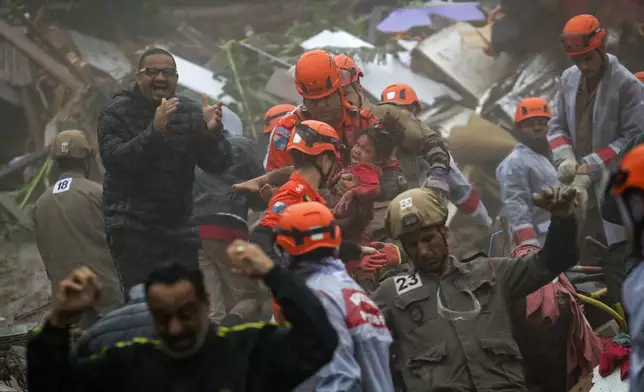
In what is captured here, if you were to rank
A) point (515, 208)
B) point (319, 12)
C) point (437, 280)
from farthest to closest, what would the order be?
point (319, 12), point (515, 208), point (437, 280)

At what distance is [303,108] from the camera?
7621mm

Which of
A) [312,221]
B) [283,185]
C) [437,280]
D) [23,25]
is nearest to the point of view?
[312,221]

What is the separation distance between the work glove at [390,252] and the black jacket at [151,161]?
4.04ft

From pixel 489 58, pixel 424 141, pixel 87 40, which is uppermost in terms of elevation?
pixel 424 141

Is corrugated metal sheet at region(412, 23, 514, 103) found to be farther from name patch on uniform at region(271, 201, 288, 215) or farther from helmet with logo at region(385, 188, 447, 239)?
helmet with logo at region(385, 188, 447, 239)

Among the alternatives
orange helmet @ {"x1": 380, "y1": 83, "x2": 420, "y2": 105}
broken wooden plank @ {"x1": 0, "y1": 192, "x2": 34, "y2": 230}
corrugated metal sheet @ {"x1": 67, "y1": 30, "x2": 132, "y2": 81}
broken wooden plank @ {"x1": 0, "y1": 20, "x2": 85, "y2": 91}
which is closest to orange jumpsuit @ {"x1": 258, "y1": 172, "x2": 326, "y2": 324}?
orange helmet @ {"x1": 380, "y1": 83, "x2": 420, "y2": 105}

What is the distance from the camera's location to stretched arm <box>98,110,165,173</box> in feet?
23.0

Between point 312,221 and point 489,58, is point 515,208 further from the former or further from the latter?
point 489,58

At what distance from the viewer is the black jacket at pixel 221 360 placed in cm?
411

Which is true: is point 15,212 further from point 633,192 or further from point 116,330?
point 633,192

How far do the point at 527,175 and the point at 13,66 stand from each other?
27.5 ft

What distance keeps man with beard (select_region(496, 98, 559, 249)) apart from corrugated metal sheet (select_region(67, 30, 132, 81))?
22.8ft

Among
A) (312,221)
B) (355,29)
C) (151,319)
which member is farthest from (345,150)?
(355,29)

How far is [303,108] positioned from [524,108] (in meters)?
2.78
